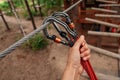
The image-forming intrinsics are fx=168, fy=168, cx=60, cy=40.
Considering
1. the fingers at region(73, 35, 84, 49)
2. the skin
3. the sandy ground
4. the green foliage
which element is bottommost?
the sandy ground

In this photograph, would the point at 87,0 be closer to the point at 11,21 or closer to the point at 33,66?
the point at 33,66

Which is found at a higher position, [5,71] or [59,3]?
[59,3]

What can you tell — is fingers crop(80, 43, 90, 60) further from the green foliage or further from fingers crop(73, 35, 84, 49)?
the green foliage

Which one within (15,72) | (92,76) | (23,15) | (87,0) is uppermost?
(92,76)

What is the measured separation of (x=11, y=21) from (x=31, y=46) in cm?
421

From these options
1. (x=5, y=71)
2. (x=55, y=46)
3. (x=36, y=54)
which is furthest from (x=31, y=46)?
(x=5, y=71)

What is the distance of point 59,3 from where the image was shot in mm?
11188

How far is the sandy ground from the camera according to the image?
255 inches

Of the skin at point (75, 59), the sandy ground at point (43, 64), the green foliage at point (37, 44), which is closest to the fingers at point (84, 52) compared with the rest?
the skin at point (75, 59)

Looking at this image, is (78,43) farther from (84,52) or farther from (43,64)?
(43,64)

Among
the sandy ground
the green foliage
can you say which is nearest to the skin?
the sandy ground

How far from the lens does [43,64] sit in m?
7.12

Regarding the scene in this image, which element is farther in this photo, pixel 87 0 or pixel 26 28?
pixel 26 28

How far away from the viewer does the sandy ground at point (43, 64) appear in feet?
21.2
